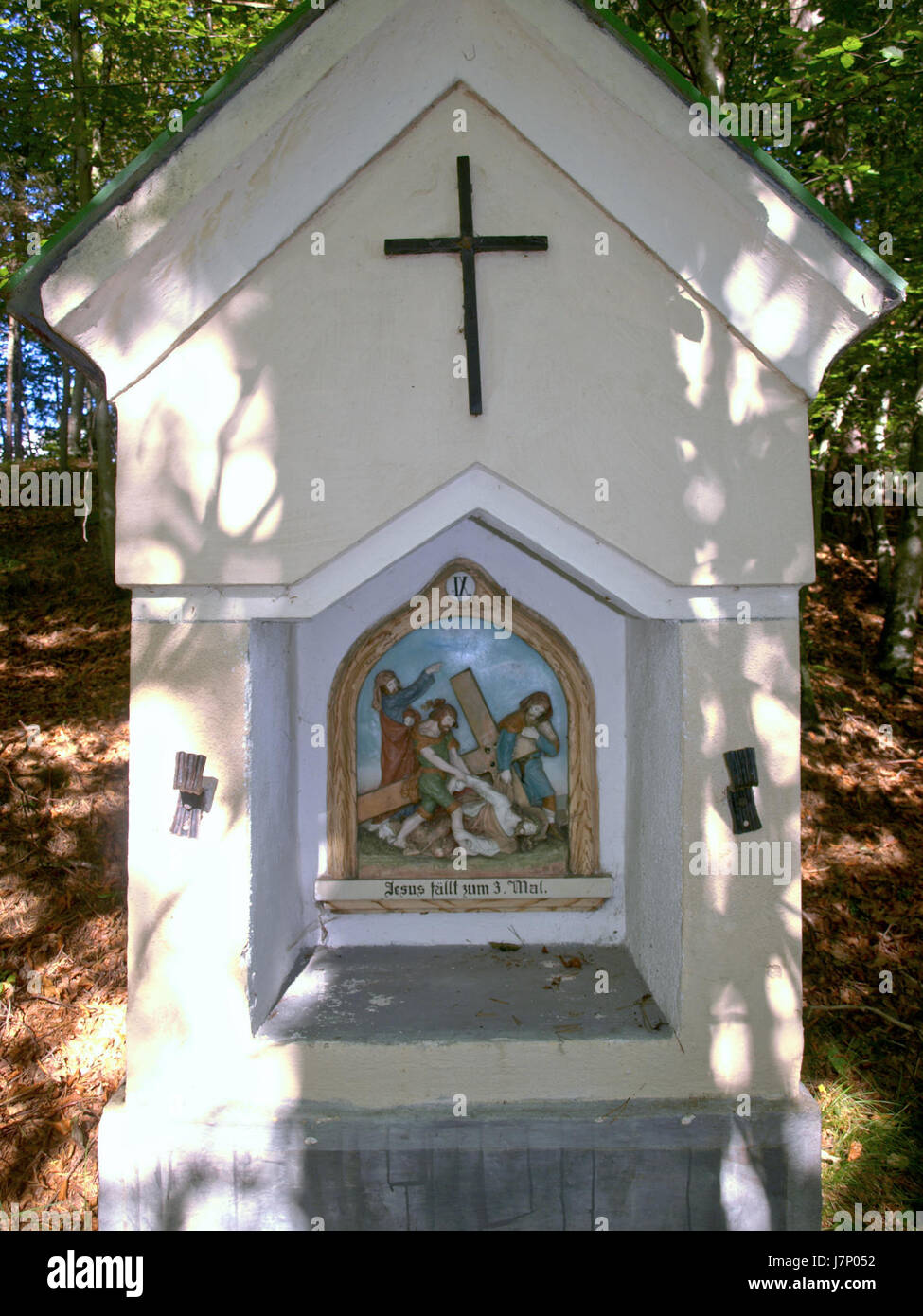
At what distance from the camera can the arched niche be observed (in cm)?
489

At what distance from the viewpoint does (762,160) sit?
3529 millimetres

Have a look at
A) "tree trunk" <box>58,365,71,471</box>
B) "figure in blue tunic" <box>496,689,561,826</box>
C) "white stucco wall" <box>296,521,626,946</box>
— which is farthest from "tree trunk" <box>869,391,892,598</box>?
"tree trunk" <box>58,365,71,471</box>

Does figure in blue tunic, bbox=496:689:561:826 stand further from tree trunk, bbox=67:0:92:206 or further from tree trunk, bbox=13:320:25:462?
tree trunk, bbox=13:320:25:462

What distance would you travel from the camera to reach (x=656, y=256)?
364cm

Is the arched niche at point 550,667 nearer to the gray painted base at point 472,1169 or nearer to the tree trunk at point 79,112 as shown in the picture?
the gray painted base at point 472,1169

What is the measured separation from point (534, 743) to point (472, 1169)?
207cm

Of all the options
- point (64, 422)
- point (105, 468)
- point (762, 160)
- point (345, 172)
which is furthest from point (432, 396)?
point (64, 422)

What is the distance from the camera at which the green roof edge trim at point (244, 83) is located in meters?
3.45

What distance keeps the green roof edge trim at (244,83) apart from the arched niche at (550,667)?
7.51ft

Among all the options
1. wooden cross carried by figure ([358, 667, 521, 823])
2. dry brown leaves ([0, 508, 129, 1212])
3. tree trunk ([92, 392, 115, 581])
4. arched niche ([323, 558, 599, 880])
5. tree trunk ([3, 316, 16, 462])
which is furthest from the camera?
tree trunk ([3, 316, 16, 462])

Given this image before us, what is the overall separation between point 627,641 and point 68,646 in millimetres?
6813

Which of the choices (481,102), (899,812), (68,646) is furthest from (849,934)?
(68,646)

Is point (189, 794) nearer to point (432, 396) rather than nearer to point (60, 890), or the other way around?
point (432, 396)

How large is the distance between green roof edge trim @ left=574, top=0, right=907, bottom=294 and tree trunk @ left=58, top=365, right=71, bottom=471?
14.4m
